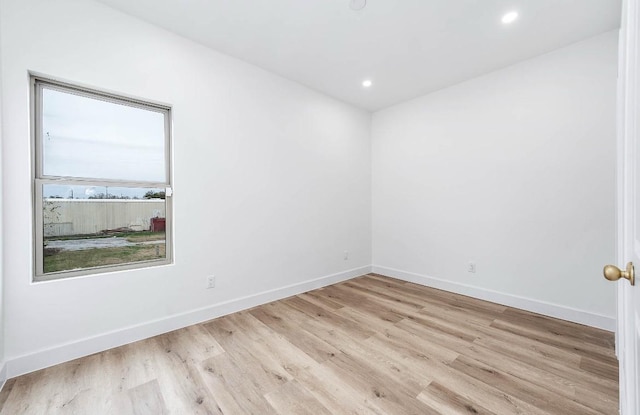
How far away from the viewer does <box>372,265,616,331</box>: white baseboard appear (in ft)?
7.84

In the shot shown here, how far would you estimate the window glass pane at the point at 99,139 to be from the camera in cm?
197

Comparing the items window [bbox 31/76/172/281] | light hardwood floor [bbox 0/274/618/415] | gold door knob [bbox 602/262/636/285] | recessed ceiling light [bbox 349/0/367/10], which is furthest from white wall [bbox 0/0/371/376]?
gold door knob [bbox 602/262/636/285]

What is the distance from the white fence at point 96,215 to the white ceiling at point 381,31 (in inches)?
Answer: 61.3

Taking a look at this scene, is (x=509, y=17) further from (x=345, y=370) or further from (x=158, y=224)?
(x=158, y=224)

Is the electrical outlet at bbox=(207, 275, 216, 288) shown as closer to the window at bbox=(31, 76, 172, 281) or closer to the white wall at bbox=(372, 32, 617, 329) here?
the window at bbox=(31, 76, 172, 281)

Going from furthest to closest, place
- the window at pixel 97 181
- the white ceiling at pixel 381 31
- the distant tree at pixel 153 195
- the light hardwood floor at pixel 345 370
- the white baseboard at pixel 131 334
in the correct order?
the distant tree at pixel 153 195
the white ceiling at pixel 381 31
the window at pixel 97 181
the white baseboard at pixel 131 334
the light hardwood floor at pixel 345 370

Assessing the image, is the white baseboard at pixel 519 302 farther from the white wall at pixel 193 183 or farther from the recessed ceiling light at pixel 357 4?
the recessed ceiling light at pixel 357 4

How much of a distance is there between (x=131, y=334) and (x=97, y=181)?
1.27 m

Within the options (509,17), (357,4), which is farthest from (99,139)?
(509,17)

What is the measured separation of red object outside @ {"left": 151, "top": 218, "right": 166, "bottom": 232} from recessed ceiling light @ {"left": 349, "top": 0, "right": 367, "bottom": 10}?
2418 mm

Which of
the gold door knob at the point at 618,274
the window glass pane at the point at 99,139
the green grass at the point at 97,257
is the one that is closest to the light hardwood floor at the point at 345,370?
the green grass at the point at 97,257

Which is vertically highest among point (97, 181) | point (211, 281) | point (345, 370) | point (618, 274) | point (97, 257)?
point (97, 181)

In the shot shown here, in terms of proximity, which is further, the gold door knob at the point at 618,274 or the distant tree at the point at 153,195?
the distant tree at the point at 153,195

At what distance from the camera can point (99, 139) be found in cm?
214
